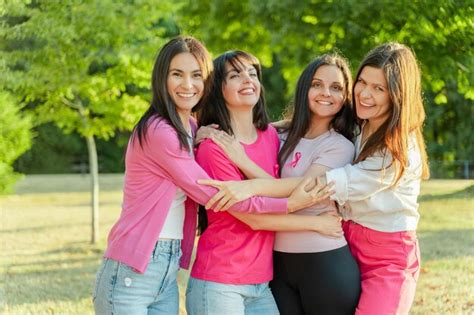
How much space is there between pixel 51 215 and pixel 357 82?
12.7 m

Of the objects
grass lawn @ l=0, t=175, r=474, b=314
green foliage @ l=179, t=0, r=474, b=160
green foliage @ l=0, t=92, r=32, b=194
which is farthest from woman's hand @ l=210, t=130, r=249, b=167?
green foliage @ l=179, t=0, r=474, b=160

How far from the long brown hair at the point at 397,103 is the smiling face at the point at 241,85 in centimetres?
50

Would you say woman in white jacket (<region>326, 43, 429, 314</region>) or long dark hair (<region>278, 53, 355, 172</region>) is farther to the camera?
long dark hair (<region>278, 53, 355, 172</region>)

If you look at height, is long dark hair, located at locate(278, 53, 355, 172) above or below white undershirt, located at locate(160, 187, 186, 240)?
above

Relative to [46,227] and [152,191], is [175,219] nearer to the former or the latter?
[152,191]

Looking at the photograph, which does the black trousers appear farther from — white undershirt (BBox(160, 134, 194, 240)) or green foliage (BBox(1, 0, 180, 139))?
green foliage (BBox(1, 0, 180, 139))

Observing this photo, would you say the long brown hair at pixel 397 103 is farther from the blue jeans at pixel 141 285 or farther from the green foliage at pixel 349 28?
the green foliage at pixel 349 28

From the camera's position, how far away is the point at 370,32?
775 centimetres

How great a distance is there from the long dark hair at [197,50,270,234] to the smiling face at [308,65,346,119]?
0.24 meters

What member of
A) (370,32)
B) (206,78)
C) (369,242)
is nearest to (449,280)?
(370,32)

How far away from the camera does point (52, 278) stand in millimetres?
7871

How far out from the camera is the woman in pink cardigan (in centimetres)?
262

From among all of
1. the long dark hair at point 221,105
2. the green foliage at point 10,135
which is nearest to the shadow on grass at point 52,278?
the green foliage at point 10,135

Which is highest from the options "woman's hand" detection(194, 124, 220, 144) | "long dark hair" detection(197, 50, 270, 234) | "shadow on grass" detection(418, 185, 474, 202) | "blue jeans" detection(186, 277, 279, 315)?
"long dark hair" detection(197, 50, 270, 234)
